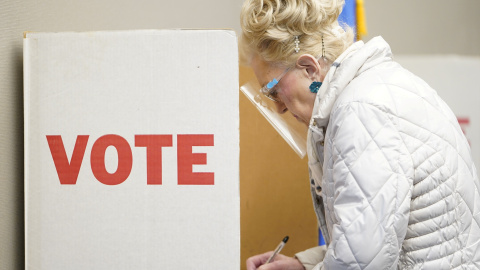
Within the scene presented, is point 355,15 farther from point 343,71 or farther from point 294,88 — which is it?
point 343,71

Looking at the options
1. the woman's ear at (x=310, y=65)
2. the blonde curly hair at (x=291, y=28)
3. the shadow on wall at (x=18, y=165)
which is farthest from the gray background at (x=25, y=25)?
the woman's ear at (x=310, y=65)

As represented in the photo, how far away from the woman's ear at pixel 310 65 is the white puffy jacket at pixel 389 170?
7cm

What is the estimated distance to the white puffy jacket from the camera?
3.11 ft

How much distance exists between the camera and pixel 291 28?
121cm

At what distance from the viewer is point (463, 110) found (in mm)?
2041

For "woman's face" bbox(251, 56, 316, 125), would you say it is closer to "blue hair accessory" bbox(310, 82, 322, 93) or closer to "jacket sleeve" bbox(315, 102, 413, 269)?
"blue hair accessory" bbox(310, 82, 322, 93)

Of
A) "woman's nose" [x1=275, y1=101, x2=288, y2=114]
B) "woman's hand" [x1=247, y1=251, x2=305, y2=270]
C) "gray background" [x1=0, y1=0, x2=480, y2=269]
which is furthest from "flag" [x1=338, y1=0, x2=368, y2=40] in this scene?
"woman's hand" [x1=247, y1=251, x2=305, y2=270]

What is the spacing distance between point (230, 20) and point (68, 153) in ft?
4.79

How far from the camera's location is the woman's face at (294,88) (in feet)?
4.09

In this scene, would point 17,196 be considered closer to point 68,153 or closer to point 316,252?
point 68,153

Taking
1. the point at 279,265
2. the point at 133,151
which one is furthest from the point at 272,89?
the point at 279,265

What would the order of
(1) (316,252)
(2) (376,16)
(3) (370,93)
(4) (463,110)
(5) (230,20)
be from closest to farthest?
(3) (370,93) → (1) (316,252) → (4) (463,110) → (5) (230,20) → (2) (376,16)

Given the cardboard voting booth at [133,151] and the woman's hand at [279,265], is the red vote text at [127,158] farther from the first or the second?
the woman's hand at [279,265]

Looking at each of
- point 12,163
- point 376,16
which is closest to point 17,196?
point 12,163
